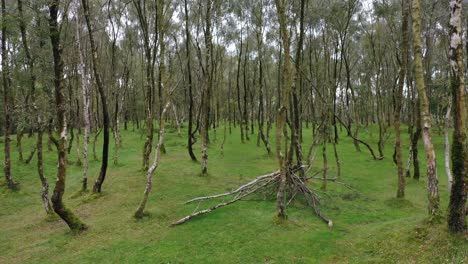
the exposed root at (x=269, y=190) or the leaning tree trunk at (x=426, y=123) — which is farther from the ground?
the leaning tree trunk at (x=426, y=123)

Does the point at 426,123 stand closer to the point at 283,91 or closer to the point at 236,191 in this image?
the point at 283,91

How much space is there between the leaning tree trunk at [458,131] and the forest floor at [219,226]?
648 mm

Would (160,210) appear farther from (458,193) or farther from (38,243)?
(458,193)

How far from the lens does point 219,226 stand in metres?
12.9

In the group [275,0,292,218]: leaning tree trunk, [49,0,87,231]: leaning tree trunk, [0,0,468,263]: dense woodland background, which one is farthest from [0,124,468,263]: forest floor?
[49,0,87,231]: leaning tree trunk

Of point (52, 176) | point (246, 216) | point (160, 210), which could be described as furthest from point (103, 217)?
point (52, 176)

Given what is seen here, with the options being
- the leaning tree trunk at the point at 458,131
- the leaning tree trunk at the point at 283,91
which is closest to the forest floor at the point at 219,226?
the leaning tree trunk at the point at 458,131

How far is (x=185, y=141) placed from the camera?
1410 inches

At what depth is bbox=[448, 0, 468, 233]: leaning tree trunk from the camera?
838 cm

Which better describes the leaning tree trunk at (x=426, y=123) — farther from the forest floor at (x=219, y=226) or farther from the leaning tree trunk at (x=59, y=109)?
the leaning tree trunk at (x=59, y=109)

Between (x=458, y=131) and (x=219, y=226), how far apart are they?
820cm

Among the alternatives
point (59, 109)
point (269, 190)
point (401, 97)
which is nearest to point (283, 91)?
point (269, 190)

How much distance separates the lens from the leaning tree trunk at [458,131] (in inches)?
330

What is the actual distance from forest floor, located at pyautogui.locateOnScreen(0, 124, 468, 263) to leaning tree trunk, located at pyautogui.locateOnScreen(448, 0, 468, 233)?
648 mm
